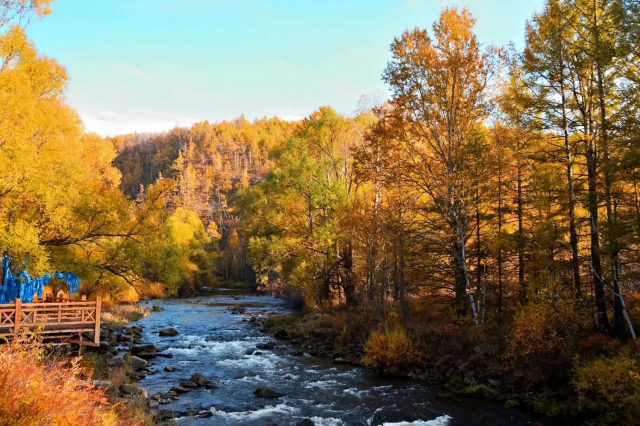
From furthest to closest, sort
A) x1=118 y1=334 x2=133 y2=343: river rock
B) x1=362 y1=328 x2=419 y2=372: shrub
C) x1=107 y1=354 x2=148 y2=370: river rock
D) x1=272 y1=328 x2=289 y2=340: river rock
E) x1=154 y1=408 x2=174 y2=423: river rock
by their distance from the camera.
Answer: x1=272 y1=328 x2=289 y2=340: river rock → x1=118 y1=334 x2=133 y2=343: river rock → x1=107 y1=354 x2=148 y2=370: river rock → x1=362 y1=328 x2=419 y2=372: shrub → x1=154 y1=408 x2=174 y2=423: river rock

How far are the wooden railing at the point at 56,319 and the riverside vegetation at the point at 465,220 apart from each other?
5.60ft

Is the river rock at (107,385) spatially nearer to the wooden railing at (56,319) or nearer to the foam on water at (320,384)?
the wooden railing at (56,319)

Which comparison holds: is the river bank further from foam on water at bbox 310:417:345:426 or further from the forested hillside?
the forested hillside

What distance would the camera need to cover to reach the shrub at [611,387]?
397 inches

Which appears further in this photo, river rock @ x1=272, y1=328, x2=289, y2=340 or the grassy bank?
river rock @ x1=272, y1=328, x2=289, y2=340

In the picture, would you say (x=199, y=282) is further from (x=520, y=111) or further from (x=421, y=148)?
(x=520, y=111)

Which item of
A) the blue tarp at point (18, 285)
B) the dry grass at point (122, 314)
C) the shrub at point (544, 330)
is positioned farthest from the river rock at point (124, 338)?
the shrub at point (544, 330)

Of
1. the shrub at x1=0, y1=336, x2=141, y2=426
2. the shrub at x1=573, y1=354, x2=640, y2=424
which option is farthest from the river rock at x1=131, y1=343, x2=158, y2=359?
the shrub at x1=573, y1=354, x2=640, y2=424

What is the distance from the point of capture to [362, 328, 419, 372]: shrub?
1664cm

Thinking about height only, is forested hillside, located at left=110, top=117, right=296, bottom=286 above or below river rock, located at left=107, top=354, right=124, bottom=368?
above

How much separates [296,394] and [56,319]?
10768 mm

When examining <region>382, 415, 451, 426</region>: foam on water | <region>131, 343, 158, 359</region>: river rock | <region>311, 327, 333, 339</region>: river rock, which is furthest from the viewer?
<region>311, 327, 333, 339</region>: river rock

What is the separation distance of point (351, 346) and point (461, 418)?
9181mm

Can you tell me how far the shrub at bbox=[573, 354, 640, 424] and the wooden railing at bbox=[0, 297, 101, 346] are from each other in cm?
1790
